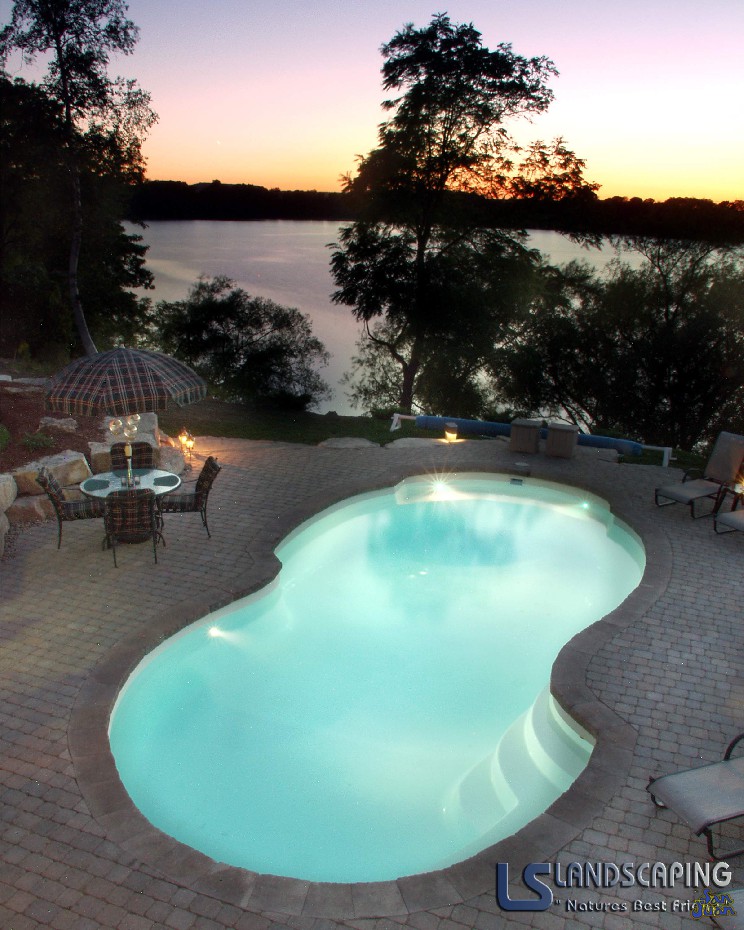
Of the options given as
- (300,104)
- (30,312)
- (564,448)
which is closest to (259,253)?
(300,104)

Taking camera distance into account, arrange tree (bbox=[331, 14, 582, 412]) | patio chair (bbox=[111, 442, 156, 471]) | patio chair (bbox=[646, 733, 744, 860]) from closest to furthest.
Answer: patio chair (bbox=[646, 733, 744, 860]) < patio chair (bbox=[111, 442, 156, 471]) < tree (bbox=[331, 14, 582, 412])

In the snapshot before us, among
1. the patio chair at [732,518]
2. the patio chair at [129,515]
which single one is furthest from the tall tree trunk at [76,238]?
the patio chair at [732,518]

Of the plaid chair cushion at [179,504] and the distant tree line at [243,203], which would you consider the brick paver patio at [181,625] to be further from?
the distant tree line at [243,203]

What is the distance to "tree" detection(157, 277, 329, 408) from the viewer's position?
31484 millimetres

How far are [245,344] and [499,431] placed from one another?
1930 cm

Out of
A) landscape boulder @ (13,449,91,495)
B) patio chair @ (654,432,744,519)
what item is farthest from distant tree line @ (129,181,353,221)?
patio chair @ (654,432,744,519)

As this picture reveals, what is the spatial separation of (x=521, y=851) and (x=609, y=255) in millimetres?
26789

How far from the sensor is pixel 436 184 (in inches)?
867

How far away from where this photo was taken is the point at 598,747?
5277mm

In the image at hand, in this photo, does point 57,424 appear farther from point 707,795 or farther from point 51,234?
point 51,234

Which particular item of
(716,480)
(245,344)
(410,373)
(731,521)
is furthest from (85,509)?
(245,344)

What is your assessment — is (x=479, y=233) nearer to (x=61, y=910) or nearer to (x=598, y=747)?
(x=598, y=747)

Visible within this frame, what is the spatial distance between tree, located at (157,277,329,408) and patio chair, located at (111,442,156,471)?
21284mm

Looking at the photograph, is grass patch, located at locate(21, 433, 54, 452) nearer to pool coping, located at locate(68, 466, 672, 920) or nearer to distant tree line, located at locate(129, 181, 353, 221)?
pool coping, located at locate(68, 466, 672, 920)
